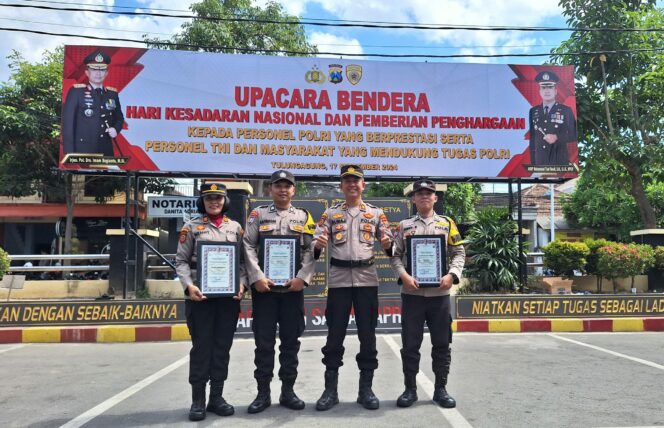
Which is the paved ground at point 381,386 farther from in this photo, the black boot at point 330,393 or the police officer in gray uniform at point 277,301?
the police officer in gray uniform at point 277,301

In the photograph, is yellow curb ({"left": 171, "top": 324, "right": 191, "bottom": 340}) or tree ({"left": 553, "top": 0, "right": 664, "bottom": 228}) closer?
yellow curb ({"left": 171, "top": 324, "right": 191, "bottom": 340})

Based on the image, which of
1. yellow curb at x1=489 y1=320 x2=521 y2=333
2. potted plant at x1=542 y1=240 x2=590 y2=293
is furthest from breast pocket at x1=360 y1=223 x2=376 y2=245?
potted plant at x1=542 y1=240 x2=590 y2=293

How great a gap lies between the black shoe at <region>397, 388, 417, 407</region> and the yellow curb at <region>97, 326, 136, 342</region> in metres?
5.17

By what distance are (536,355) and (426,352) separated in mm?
1346

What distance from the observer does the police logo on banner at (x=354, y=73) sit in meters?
9.83

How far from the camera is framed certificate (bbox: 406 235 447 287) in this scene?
3.92 meters

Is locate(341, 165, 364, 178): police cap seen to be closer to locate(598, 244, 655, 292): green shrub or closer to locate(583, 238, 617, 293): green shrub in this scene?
locate(598, 244, 655, 292): green shrub

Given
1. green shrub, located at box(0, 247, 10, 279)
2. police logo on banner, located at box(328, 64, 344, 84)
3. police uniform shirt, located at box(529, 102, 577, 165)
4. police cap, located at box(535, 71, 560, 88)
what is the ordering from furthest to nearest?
1. police cap, located at box(535, 71, 560, 88)
2. police uniform shirt, located at box(529, 102, 577, 165)
3. police logo on banner, located at box(328, 64, 344, 84)
4. green shrub, located at box(0, 247, 10, 279)

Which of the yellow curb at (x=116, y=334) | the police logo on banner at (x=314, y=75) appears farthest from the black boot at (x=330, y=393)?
the police logo on banner at (x=314, y=75)

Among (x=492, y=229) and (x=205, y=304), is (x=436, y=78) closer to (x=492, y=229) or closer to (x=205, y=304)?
(x=492, y=229)

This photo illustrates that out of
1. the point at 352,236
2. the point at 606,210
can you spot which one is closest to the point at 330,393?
the point at 352,236

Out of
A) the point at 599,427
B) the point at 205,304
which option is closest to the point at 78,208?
the point at 205,304

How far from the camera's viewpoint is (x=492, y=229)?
969 centimetres

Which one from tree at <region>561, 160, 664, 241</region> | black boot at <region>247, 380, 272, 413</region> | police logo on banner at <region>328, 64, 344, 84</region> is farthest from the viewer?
tree at <region>561, 160, 664, 241</region>
